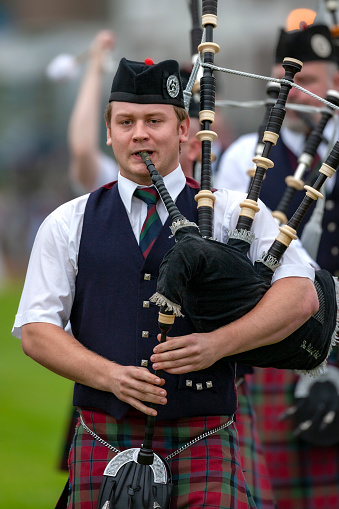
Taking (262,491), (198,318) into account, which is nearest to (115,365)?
(198,318)

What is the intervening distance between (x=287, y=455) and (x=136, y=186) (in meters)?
2.14

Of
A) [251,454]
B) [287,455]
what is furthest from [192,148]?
[287,455]

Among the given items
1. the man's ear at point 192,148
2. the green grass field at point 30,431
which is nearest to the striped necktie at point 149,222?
the man's ear at point 192,148

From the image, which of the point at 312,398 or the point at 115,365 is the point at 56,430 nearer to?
the point at 312,398

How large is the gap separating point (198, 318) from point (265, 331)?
0.20m

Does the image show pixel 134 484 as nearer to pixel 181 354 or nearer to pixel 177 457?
pixel 177 457

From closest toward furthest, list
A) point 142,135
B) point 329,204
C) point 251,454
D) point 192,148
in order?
point 142,135, point 192,148, point 251,454, point 329,204

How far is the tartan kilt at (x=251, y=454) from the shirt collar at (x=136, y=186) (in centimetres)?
119

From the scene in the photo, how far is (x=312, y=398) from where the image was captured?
455 cm

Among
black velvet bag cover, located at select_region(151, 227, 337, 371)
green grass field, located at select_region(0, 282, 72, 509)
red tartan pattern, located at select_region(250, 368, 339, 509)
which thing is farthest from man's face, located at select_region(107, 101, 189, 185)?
green grass field, located at select_region(0, 282, 72, 509)

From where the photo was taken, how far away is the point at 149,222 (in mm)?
2979

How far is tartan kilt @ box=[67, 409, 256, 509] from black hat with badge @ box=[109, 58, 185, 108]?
939mm

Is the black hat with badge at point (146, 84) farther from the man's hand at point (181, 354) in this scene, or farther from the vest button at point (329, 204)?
the vest button at point (329, 204)

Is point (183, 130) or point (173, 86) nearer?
point (173, 86)
